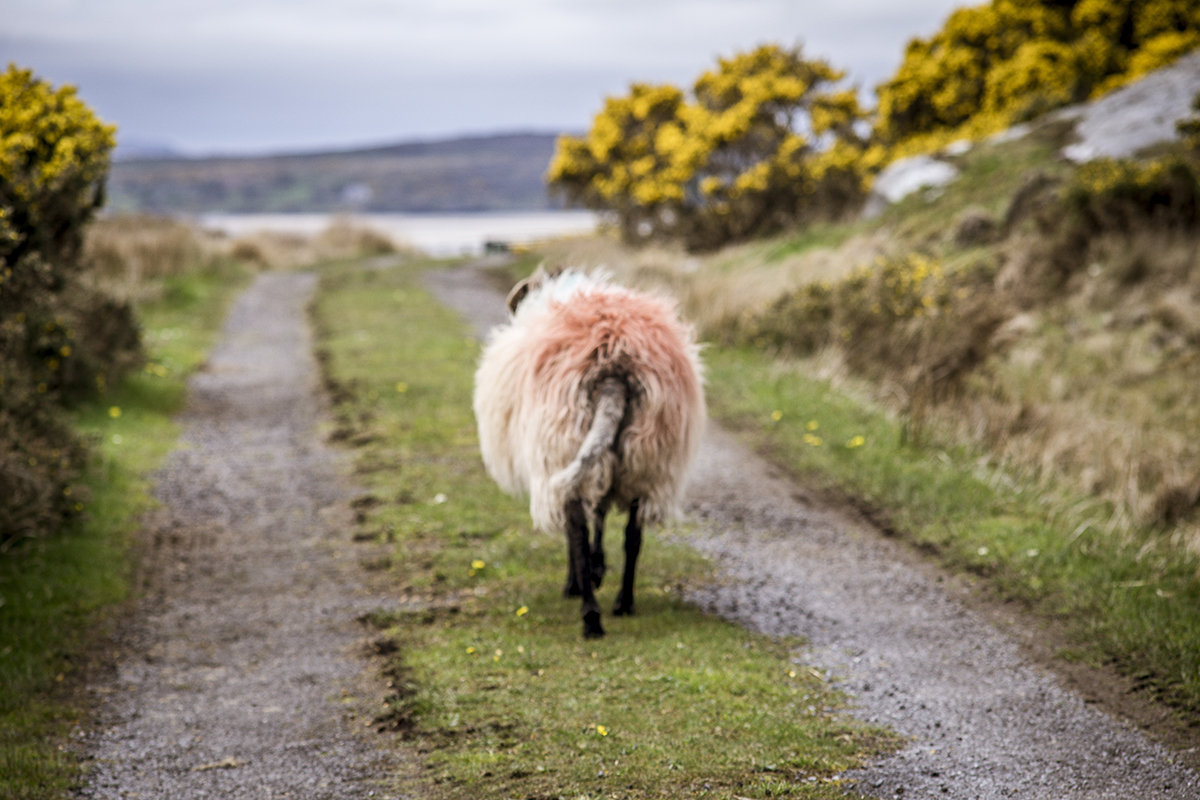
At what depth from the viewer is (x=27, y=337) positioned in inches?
375

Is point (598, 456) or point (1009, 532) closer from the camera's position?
point (598, 456)

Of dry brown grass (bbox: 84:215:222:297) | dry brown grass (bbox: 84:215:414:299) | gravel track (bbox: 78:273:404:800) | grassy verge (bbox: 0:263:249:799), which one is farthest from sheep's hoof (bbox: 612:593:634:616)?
dry brown grass (bbox: 84:215:222:297)

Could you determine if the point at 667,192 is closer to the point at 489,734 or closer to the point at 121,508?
the point at 121,508

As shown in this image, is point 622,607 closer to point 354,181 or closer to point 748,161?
point 748,161

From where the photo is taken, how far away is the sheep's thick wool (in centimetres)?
582

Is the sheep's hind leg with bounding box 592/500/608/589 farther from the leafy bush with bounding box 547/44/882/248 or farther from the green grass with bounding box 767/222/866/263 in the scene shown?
the leafy bush with bounding box 547/44/882/248

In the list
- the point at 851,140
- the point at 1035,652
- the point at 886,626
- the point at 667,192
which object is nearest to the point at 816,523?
the point at 886,626

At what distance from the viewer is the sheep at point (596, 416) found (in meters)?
5.76

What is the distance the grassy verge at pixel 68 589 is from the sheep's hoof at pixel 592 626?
2.67 metres

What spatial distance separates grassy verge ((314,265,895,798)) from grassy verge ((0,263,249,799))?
164 cm

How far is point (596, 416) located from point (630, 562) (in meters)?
1.02

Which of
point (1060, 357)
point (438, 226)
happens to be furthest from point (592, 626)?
point (438, 226)

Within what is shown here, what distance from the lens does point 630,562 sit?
6121mm

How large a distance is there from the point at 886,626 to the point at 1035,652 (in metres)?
0.86
